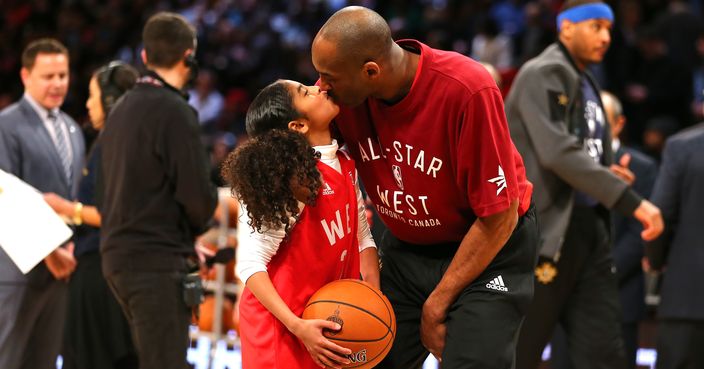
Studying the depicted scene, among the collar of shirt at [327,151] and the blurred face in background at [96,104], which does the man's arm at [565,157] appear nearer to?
the collar of shirt at [327,151]

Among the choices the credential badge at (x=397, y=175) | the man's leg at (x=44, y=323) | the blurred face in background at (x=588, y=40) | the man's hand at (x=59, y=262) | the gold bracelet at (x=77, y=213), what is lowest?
the man's leg at (x=44, y=323)

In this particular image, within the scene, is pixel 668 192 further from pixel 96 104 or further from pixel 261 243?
pixel 96 104

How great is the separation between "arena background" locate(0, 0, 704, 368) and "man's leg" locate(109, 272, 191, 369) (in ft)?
6.45

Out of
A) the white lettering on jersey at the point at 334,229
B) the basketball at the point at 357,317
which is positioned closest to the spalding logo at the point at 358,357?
the basketball at the point at 357,317

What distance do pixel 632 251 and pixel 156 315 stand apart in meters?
3.33

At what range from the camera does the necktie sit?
5910 mm

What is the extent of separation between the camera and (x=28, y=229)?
5.21m

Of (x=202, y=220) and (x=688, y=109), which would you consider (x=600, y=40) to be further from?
(x=688, y=109)

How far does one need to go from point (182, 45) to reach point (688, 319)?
3.23 meters

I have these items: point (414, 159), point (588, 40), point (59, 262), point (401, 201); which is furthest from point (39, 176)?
point (588, 40)

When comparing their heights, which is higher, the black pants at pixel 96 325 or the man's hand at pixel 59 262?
the man's hand at pixel 59 262

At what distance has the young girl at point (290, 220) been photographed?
359cm

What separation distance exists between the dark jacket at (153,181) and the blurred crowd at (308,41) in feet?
18.7

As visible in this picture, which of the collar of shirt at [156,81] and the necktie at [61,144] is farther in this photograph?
the necktie at [61,144]
